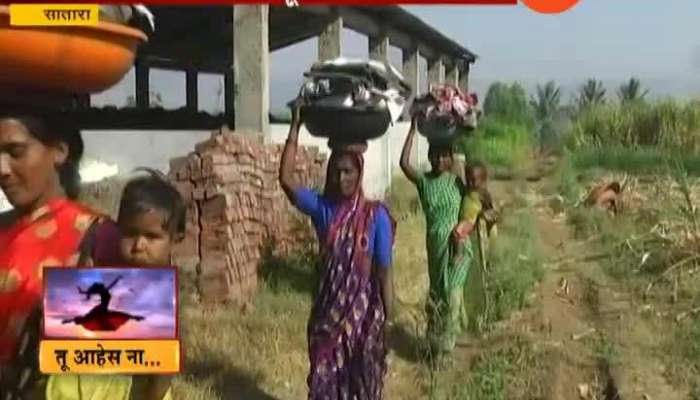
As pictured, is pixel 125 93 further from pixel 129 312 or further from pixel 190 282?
pixel 190 282

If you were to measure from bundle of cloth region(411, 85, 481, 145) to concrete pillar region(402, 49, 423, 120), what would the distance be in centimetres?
3

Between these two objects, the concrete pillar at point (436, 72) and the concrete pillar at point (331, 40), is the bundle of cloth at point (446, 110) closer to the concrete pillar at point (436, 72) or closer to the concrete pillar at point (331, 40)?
the concrete pillar at point (436, 72)

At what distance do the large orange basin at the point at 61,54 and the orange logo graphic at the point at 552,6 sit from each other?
0.89 meters

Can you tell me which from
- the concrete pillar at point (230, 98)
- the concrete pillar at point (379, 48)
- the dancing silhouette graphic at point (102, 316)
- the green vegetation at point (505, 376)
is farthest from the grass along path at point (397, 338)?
the concrete pillar at point (379, 48)

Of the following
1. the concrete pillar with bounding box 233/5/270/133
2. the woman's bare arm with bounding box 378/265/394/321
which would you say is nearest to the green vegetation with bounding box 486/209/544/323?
the woman's bare arm with bounding box 378/265/394/321

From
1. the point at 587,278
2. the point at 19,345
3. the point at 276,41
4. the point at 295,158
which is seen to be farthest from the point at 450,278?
the point at 19,345

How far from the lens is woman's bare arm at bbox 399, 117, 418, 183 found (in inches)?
129

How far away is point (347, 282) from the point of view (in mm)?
3270

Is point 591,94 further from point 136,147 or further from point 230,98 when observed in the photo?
point 136,147

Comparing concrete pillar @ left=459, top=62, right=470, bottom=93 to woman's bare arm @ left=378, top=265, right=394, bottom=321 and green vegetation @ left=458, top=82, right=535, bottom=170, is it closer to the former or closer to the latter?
green vegetation @ left=458, top=82, right=535, bottom=170

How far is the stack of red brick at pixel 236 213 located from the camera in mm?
3230

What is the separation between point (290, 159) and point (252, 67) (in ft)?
1.05

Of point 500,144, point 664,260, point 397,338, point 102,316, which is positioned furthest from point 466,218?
point 102,316

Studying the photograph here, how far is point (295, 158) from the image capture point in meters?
3.16
